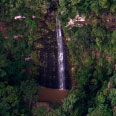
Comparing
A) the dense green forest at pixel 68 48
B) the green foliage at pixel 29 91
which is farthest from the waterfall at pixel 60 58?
the green foliage at pixel 29 91

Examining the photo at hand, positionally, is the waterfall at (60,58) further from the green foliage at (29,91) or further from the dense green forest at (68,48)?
the green foliage at (29,91)

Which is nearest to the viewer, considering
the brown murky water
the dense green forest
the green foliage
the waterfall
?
the dense green forest

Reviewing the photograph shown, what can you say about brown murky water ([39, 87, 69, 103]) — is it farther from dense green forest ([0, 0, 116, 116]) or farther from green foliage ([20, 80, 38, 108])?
green foliage ([20, 80, 38, 108])

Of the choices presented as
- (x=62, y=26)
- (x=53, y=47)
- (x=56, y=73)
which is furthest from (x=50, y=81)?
(x=62, y=26)

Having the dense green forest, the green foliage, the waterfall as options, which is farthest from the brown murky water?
the green foliage

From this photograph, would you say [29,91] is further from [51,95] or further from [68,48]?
[68,48]
